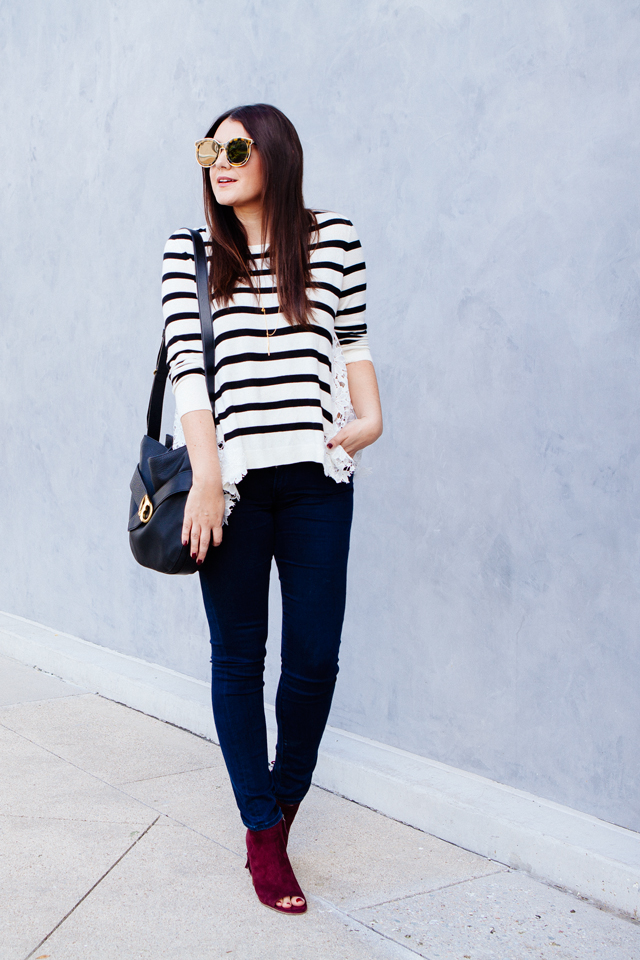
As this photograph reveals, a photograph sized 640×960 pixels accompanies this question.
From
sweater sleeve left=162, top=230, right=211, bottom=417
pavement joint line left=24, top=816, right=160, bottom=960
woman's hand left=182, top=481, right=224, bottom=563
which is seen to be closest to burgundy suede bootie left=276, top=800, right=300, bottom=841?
pavement joint line left=24, top=816, right=160, bottom=960

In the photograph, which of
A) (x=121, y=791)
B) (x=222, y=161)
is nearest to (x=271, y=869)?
(x=121, y=791)

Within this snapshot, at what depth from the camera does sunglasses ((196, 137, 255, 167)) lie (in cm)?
222

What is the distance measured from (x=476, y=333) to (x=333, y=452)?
776mm

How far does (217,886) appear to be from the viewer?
93.5 inches

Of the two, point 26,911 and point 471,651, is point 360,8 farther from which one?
point 26,911

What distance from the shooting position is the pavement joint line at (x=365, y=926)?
6.79 ft

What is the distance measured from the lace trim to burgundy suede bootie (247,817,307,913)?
29.8 inches

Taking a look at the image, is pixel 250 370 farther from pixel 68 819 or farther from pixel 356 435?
pixel 68 819

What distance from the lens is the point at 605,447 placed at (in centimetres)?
248

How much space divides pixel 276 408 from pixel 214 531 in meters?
0.31

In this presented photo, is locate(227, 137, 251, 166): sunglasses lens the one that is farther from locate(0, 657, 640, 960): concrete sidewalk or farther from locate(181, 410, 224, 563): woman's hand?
locate(0, 657, 640, 960): concrete sidewalk

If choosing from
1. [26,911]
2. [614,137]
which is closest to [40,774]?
[26,911]

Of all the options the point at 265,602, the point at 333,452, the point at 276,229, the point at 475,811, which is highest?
the point at 276,229

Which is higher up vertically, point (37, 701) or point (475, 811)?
point (475, 811)
